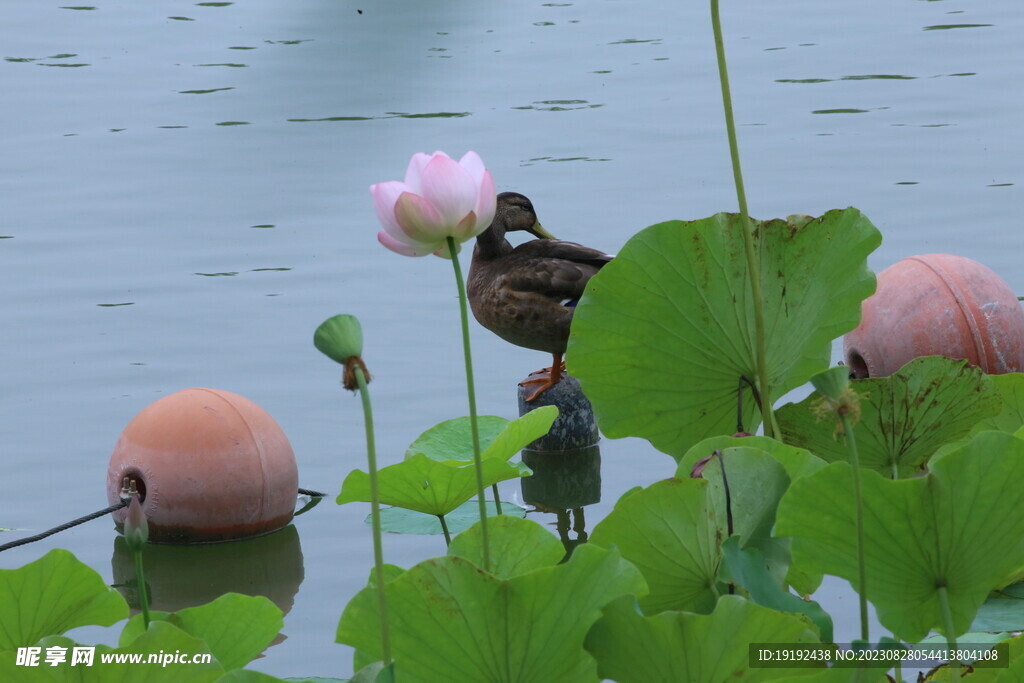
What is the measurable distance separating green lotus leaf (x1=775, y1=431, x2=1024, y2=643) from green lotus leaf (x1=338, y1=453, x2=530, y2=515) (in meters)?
0.54

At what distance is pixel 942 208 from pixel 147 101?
4303mm

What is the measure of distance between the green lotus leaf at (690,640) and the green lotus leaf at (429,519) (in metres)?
1.31

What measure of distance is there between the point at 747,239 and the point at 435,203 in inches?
10.2

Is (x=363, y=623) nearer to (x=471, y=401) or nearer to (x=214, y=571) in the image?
(x=471, y=401)

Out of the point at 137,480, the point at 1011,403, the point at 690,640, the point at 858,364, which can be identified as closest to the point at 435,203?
the point at 690,640

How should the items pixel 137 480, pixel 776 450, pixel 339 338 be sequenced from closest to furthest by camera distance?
pixel 339 338 < pixel 776 450 < pixel 137 480

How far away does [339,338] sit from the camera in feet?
2.86

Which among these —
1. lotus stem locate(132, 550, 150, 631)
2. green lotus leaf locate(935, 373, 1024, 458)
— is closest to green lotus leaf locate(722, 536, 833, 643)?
lotus stem locate(132, 550, 150, 631)

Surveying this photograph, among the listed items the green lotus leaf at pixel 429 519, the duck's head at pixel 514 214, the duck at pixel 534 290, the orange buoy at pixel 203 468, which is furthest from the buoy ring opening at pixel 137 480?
the duck's head at pixel 514 214

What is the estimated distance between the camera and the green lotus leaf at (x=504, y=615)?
3.28 feet

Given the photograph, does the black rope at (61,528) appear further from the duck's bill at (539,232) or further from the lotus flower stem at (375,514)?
the lotus flower stem at (375,514)

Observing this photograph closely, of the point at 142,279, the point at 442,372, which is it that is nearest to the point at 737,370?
the point at 442,372

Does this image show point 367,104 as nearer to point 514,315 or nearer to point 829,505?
point 514,315

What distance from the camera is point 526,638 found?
1.01m
